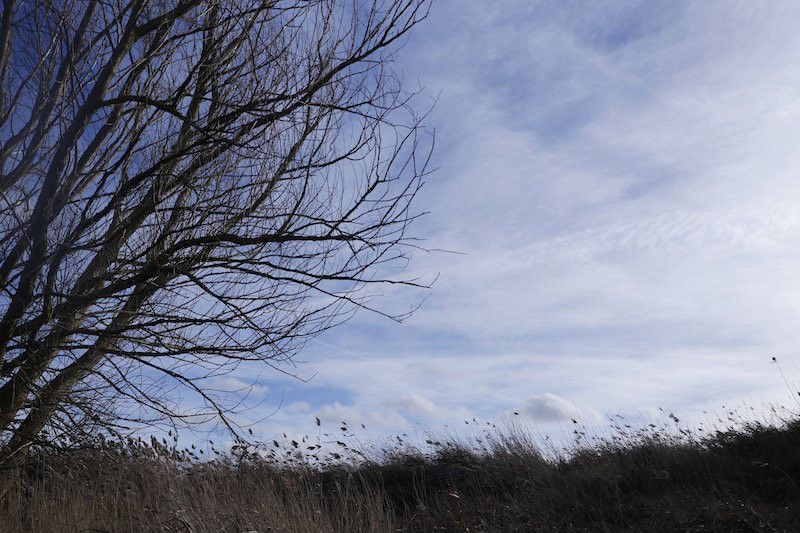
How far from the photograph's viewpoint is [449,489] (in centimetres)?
862

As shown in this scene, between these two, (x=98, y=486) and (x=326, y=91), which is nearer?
(x=326, y=91)

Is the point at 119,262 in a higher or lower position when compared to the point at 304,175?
lower

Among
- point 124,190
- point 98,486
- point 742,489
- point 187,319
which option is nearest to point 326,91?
point 124,190

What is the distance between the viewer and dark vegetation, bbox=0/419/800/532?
5734mm

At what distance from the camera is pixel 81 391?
19.6 feet

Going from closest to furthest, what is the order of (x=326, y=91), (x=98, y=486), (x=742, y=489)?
(x=326, y=91) < (x=98, y=486) < (x=742, y=489)

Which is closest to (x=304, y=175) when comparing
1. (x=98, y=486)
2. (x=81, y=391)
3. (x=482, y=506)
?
(x=81, y=391)

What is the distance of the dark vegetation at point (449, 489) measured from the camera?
5.73m

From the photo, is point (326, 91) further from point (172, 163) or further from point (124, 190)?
point (124, 190)

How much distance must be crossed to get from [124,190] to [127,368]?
1.71 m

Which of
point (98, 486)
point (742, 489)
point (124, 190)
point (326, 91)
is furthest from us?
point (742, 489)

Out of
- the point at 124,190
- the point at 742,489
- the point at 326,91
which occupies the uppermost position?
the point at 326,91

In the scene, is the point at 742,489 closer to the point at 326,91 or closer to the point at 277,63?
the point at 326,91

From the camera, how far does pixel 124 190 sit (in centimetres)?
530
